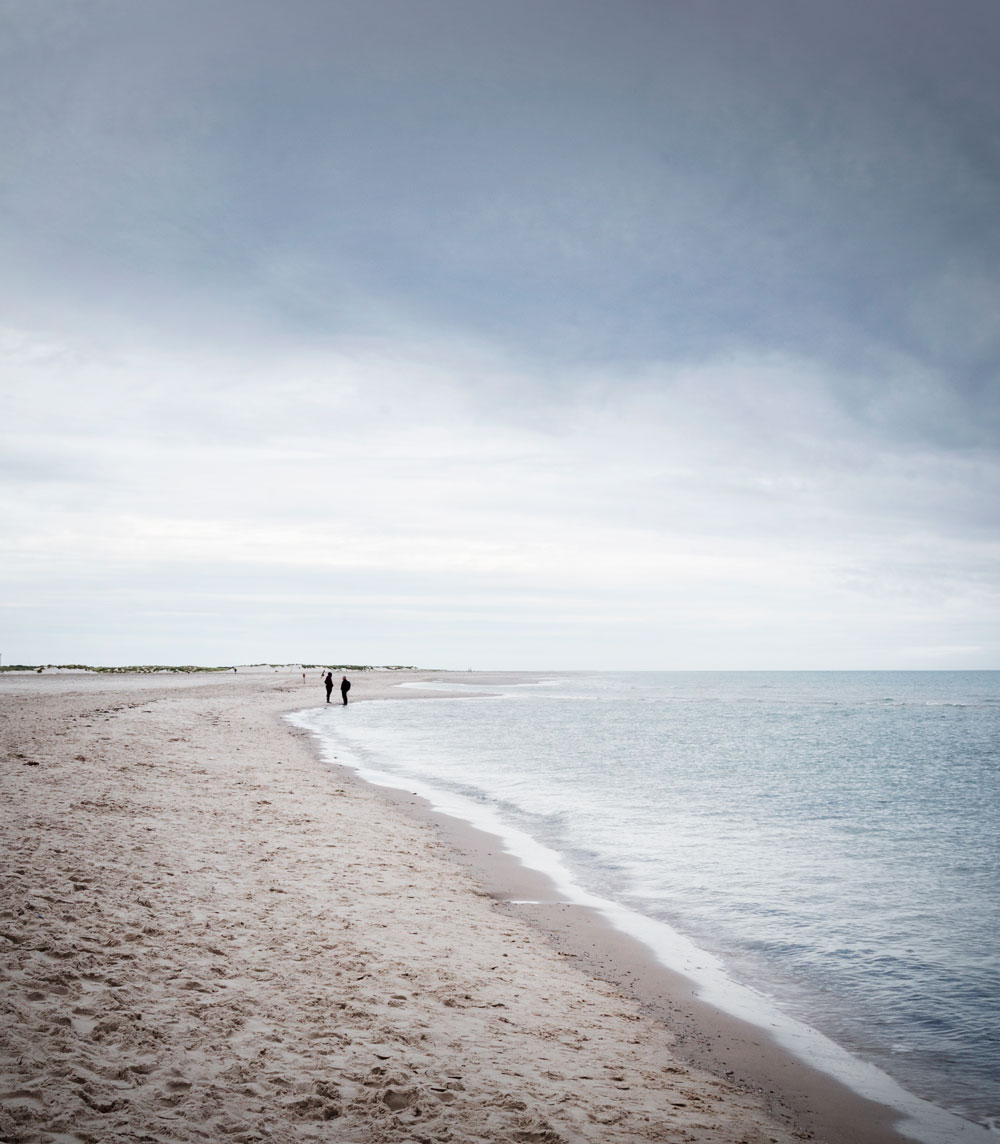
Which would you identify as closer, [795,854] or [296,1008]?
[296,1008]

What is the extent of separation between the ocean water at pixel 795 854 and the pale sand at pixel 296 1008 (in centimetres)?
208

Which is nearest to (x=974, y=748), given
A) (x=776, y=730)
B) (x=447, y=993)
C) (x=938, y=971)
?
(x=776, y=730)

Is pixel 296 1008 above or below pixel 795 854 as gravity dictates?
above

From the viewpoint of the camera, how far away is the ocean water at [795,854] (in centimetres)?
832

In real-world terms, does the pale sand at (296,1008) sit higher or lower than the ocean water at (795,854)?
higher

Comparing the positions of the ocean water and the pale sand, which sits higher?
the pale sand

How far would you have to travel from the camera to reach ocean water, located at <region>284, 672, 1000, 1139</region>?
27.3 feet

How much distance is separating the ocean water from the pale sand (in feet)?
6.81

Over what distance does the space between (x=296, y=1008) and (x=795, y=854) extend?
12776 mm

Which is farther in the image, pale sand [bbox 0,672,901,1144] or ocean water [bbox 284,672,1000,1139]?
ocean water [bbox 284,672,1000,1139]

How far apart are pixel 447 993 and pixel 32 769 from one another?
14.1 metres

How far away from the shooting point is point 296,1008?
6.62 meters

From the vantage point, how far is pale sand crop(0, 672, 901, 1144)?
5.08 metres

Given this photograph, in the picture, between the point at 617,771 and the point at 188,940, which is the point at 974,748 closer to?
the point at 617,771
